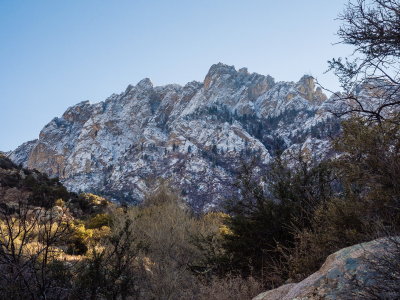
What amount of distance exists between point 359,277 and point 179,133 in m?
122

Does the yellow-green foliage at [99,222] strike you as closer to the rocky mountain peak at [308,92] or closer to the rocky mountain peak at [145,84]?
the rocky mountain peak at [308,92]

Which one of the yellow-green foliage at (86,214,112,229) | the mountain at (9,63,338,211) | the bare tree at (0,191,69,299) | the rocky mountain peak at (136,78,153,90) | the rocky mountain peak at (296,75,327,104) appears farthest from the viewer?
the rocky mountain peak at (136,78,153,90)

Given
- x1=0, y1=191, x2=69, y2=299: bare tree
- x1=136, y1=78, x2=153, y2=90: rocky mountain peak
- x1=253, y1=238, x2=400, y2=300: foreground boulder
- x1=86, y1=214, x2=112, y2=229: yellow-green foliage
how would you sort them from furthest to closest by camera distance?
x1=136, y1=78, x2=153, y2=90: rocky mountain peak → x1=86, y1=214, x2=112, y2=229: yellow-green foliage → x1=0, y1=191, x2=69, y2=299: bare tree → x1=253, y1=238, x2=400, y2=300: foreground boulder

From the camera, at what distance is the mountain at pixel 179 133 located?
10000 centimetres

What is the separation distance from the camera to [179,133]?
4892 inches

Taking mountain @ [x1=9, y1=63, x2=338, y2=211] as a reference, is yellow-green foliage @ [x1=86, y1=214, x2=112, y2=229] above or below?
below

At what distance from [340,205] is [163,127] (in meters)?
138

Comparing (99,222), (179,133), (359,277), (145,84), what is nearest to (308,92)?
(179,133)

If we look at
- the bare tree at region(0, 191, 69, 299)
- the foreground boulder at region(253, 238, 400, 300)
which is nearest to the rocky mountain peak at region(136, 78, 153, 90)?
the bare tree at region(0, 191, 69, 299)

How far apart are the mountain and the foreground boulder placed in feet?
249

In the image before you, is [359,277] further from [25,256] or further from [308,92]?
[308,92]

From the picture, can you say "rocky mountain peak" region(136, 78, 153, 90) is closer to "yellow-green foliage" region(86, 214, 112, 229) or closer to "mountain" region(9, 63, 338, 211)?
"mountain" region(9, 63, 338, 211)

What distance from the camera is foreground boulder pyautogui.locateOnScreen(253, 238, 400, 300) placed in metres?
2.58

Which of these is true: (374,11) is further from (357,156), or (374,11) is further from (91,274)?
(91,274)
